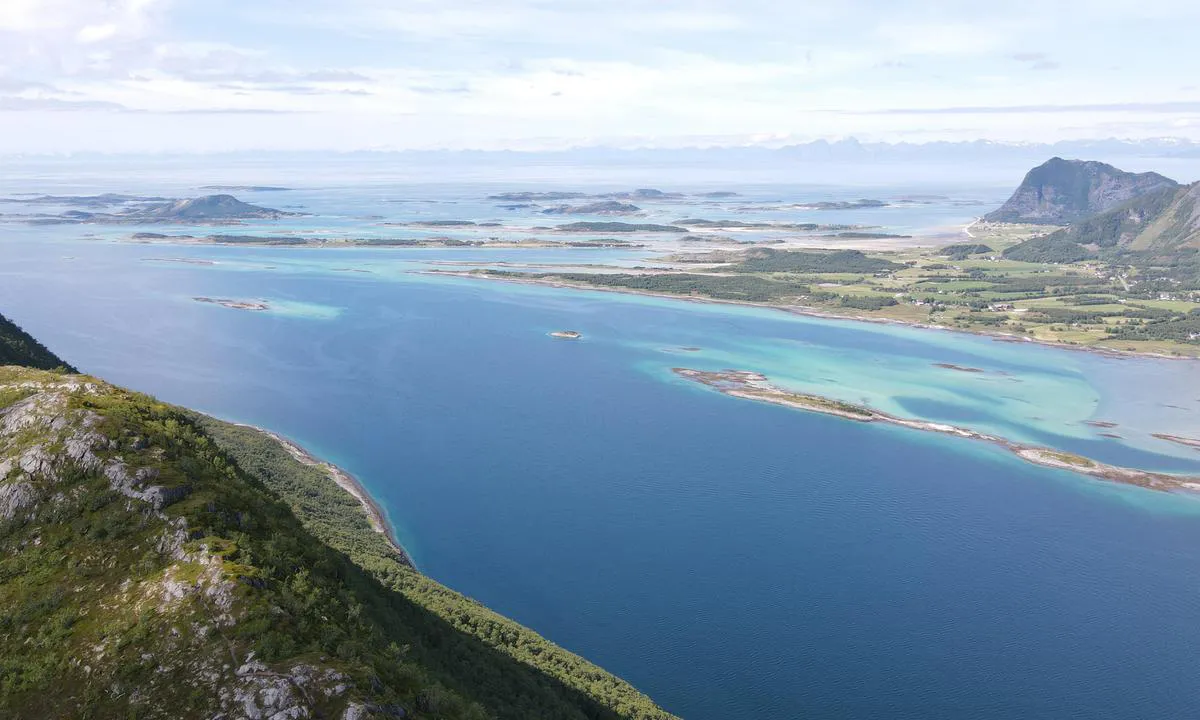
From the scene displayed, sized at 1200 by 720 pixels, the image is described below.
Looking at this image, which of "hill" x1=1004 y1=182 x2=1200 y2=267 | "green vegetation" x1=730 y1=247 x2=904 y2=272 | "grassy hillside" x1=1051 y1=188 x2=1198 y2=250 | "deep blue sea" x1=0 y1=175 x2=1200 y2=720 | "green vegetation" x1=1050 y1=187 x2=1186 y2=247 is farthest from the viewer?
"green vegetation" x1=1050 y1=187 x2=1186 y2=247

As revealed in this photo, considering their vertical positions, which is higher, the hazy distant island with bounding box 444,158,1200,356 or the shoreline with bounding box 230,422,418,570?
the hazy distant island with bounding box 444,158,1200,356

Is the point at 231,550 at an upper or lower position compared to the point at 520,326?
upper

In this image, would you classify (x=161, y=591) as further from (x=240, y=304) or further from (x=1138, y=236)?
(x=1138, y=236)

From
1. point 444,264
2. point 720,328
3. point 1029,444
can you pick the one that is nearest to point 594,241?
point 444,264

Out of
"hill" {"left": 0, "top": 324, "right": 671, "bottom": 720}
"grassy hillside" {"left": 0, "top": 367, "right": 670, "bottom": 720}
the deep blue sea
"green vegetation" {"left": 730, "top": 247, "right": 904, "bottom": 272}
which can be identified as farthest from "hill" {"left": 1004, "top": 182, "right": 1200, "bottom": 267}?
"grassy hillside" {"left": 0, "top": 367, "right": 670, "bottom": 720}

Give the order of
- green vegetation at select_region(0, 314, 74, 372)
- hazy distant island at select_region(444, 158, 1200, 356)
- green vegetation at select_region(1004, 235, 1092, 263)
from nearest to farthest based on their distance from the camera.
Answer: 1. green vegetation at select_region(0, 314, 74, 372)
2. hazy distant island at select_region(444, 158, 1200, 356)
3. green vegetation at select_region(1004, 235, 1092, 263)

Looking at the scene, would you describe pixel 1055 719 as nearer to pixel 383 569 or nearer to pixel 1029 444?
pixel 383 569

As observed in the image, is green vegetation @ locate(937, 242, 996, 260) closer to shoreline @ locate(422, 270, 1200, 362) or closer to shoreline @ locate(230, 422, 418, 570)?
shoreline @ locate(422, 270, 1200, 362)

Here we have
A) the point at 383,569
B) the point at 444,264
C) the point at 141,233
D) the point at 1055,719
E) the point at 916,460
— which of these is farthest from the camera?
the point at 141,233
